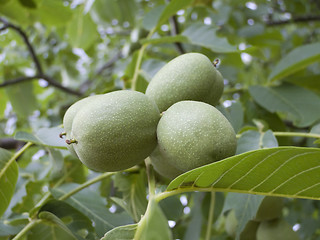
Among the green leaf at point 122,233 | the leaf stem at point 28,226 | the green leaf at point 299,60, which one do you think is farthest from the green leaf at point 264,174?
the green leaf at point 299,60

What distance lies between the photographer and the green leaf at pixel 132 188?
1178mm

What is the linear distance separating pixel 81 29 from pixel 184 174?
1844 millimetres

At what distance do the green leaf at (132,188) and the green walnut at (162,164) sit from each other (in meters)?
0.24

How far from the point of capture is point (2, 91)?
2805 millimetres

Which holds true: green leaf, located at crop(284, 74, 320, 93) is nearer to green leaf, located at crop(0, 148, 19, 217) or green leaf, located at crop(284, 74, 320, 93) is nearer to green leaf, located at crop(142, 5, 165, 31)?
green leaf, located at crop(142, 5, 165, 31)

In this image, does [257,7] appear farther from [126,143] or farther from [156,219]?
[156,219]

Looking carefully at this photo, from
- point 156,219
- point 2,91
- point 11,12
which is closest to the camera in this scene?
point 156,219

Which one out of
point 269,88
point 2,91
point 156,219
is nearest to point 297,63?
point 269,88

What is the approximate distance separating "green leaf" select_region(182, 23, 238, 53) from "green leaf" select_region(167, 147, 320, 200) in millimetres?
700

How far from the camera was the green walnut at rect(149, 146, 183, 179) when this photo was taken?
95 centimetres

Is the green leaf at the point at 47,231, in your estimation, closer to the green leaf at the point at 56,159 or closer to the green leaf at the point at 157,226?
the green leaf at the point at 56,159

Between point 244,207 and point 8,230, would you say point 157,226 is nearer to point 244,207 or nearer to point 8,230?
point 244,207

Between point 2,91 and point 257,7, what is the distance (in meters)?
2.05

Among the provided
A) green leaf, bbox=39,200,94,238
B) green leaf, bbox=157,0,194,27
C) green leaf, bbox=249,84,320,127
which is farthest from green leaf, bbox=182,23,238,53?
green leaf, bbox=39,200,94,238
